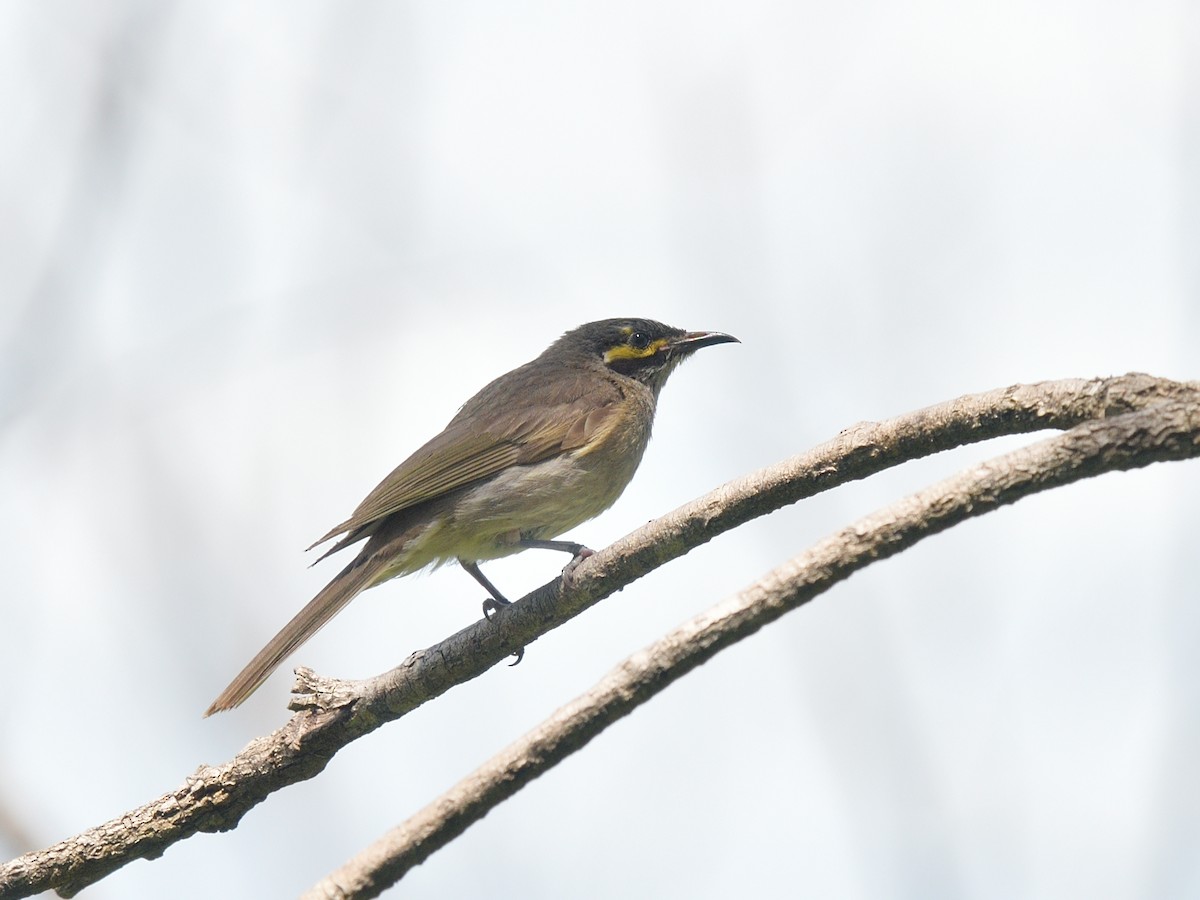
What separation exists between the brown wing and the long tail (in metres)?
0.20

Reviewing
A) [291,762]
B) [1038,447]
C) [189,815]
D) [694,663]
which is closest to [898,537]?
[1038,447]

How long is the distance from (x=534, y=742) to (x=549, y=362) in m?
5.87

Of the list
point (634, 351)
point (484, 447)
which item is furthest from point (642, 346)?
point (484, 447)

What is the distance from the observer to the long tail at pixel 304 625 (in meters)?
5.48

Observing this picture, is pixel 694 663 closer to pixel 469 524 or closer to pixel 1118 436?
pixel 1118 436

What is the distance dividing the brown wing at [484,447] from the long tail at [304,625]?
0.20m

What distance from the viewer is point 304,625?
5965mm

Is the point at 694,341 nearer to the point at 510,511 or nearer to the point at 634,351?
the point at 634,351

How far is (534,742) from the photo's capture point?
9.69ft

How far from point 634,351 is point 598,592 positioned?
4.66 meters

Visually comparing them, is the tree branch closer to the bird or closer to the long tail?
the long tail

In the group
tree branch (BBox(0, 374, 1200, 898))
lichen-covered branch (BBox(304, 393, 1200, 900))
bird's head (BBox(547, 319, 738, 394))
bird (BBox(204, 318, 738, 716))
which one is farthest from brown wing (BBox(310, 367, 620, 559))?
lichen-covered branch (BBox(304, 393, 1200, 900))

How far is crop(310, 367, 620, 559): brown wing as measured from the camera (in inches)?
263

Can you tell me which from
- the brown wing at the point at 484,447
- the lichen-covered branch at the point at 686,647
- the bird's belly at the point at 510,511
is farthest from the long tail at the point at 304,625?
the lichen-covered branch at the point at 686,647
